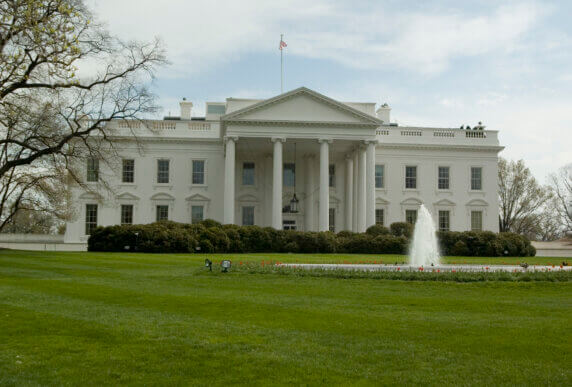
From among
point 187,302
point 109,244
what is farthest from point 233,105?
point 187,302

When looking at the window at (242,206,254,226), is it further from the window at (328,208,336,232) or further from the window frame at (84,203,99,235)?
the window frame at (84,203,99,235)

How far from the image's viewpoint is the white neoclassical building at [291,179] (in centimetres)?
5047

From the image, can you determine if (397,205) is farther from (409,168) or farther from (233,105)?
(233,105)

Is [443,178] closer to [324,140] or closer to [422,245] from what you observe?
[324,140]

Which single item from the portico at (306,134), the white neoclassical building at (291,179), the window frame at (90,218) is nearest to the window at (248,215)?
the white neoclassical building at (291,179)

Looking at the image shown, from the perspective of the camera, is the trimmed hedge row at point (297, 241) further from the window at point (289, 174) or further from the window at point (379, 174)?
the window at point (379, 174)

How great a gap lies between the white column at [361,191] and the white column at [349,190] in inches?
122

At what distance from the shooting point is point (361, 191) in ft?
150

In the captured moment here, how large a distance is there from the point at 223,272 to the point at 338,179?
34652mm

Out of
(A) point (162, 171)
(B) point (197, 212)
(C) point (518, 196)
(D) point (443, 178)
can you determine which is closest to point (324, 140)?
(B) point (197, 212)

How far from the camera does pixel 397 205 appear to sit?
52781 millimetres

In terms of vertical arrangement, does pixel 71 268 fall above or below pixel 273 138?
below

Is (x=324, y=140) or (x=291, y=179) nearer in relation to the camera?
(x=324, y=140)

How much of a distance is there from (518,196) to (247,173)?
118ft
